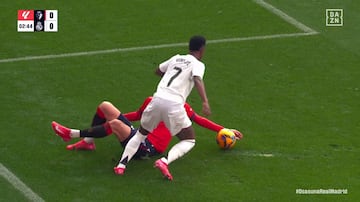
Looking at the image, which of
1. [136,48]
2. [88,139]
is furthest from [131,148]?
[136,48]

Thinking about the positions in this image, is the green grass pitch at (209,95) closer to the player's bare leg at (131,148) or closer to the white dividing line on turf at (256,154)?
the white dividing line on turf at (256,154)

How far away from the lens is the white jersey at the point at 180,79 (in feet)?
40.7

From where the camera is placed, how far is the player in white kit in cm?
1236

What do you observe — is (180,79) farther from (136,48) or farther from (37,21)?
(37,21)

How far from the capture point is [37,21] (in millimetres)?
19328

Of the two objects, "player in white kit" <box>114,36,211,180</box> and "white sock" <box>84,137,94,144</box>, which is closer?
"player in white kit" <box>114,36,211,180</box>

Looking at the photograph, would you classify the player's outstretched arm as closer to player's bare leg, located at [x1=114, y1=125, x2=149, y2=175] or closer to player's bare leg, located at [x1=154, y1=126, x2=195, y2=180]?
player's bare leg, located at [x1=154, y1=126, x2=195, y2=180]

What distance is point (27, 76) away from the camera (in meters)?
16.6

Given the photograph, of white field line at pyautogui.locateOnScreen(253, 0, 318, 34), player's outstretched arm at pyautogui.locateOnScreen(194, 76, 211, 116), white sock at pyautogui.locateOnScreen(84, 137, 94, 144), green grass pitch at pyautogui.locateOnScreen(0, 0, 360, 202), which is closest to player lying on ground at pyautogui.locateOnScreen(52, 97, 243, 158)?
white sock at pyautogui.locateOnScreen(84, 137, 94, 144)

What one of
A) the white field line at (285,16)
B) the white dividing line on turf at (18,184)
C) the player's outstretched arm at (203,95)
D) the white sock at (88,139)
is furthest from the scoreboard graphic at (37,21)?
the player's outstretched arm at (203,95)

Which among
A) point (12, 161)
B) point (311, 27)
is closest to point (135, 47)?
point (311, 27)

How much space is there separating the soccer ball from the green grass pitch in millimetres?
158

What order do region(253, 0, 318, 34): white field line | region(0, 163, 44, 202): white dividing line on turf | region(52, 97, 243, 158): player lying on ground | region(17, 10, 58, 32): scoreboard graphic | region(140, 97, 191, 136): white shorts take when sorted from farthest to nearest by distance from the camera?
region(253, 0, 318, 34): white field line < region(17, 10, 58, 32): scoreboard graphic < region(52, 97, 243, 158): player lying on ground < region(140, 97, 191, 136): white shorts < region(0, 163, 44, 202): white dividing line on turf

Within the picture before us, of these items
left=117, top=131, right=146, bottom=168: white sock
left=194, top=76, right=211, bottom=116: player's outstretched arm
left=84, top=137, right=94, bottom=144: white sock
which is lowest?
left=84, top=137, right=94, bottom=144: white sock
